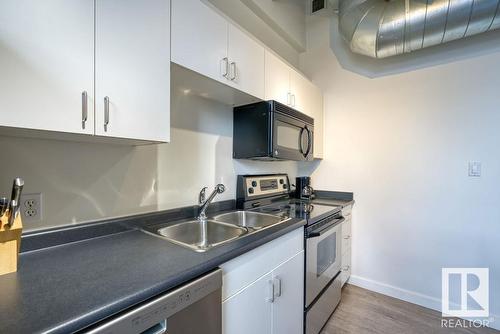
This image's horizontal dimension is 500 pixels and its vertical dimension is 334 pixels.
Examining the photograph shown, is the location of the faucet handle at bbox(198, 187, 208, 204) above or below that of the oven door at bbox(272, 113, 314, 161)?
below

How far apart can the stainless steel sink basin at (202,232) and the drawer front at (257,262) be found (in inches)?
8.8

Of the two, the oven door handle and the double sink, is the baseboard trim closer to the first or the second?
the oven door handle

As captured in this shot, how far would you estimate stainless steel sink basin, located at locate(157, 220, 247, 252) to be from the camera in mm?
1341

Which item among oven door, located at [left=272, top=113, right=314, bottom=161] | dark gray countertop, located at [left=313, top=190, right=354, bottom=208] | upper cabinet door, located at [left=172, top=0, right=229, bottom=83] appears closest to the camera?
upper cabinet door, located at [left=172, top=0, right=229, bottom=83]

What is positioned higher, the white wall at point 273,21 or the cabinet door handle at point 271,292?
the white wall at point 273,21

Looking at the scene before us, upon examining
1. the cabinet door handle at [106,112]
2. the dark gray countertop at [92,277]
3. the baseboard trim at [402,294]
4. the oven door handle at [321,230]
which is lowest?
the baseboard trim at [402,294]

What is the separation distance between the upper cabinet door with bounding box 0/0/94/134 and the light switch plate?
8.28 feet

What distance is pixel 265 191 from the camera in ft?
6.83

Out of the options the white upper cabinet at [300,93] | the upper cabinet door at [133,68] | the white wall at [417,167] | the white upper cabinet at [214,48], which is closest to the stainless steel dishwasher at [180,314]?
the upper cabinet door at [133,68]

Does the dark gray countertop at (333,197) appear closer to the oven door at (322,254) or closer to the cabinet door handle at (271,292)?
the oven door at (322,254)

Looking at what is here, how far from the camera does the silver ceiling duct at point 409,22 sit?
1552 millimetres

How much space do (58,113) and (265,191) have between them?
158 centimetres

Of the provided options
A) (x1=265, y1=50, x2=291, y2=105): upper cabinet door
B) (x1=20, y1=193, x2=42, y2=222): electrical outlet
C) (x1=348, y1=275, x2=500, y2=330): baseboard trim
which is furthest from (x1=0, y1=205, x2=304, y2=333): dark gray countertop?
(x1=348, y1=275, x2=500, y2=330): baseboard trim

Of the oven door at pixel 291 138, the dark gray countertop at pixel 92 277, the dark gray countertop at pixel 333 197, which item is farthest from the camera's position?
the dark gray countertop at pixel 333 197
